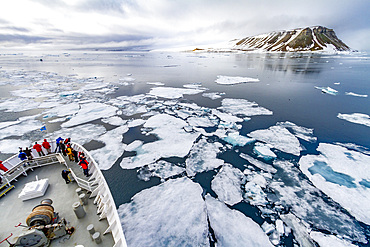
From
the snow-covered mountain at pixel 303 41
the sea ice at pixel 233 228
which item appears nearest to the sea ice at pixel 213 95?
the sea ice at pixel 233 228

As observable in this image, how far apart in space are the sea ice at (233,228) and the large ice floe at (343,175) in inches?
135

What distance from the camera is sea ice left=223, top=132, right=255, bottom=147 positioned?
9203mm

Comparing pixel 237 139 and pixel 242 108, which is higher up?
pixel 242 108

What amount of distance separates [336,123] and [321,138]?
344 centimetres

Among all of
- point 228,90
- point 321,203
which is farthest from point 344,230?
point 228,90

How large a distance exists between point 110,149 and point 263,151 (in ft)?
27.2

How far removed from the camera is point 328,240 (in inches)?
180

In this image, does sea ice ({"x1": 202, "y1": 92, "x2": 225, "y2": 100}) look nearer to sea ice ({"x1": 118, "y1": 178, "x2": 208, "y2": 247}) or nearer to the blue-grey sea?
the blue-grey sea

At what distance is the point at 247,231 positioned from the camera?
16.0ft

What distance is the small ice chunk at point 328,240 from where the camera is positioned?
448 centimetres

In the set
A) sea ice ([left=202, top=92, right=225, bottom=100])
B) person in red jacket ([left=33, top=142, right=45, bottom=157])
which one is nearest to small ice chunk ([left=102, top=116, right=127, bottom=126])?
person in red jacket ([left=33, top=142, right=45, bottom=157])

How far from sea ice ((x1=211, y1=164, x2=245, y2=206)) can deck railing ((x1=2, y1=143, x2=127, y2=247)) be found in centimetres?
374

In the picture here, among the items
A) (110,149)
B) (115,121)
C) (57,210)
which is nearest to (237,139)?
(110,149)

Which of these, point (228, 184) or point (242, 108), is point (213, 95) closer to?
point (242, 108)
